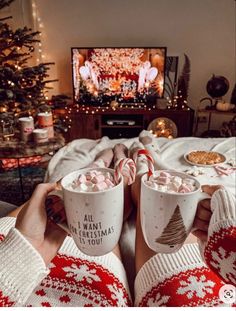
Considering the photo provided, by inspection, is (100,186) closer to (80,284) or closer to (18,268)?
(18,268)

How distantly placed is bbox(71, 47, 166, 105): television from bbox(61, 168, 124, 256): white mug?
2.62 metres

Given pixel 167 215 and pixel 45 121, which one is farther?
pixel 45 121

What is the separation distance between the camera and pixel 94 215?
43 cm

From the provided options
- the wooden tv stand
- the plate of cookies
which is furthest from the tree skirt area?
the plate of cookies

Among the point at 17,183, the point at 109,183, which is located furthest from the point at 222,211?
the point at 17,183

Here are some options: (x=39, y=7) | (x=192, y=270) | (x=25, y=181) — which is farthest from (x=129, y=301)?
(x=39, y=7)

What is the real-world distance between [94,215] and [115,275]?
31cm

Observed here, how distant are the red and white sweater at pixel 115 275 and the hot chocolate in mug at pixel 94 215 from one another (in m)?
0.10

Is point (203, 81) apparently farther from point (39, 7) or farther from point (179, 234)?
point (179, 234)

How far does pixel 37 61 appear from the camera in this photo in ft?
10.0

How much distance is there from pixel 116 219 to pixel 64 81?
9.75 ft

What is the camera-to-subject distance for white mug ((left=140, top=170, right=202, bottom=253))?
420mm

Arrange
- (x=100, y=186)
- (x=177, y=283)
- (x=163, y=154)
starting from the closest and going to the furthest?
(x=100, y=186) → (x=177, y=283) → (x=163, y=154)

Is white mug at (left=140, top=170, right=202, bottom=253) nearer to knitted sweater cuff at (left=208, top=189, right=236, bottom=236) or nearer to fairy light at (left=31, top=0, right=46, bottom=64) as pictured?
knitted sweater cuff at (left=208, top=189, right=236, bottom=236)
